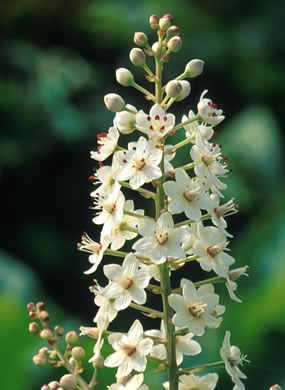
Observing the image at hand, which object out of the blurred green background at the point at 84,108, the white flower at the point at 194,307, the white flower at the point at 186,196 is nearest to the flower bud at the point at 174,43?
the white flower at the point at 186,196

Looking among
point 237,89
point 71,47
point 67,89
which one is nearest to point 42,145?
point 67,89

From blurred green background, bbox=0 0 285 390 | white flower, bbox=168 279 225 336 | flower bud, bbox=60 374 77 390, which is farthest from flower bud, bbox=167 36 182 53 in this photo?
blurred green background, bbox=0 0 285 390

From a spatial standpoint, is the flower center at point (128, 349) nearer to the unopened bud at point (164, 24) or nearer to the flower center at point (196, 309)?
the flower center at point (196, 309)

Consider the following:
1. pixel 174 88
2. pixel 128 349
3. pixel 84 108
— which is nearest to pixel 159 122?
pixel 174 88

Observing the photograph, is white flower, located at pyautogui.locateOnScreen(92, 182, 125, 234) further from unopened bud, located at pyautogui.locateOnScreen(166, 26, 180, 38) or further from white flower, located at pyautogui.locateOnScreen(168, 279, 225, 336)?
unopened bud, located at pyautogui.locateOnScreen(166, 26, 180, 38)

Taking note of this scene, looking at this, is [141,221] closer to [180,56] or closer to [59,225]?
[59,225]

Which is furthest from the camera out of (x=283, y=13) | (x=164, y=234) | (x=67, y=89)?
(x=283, y=13)
